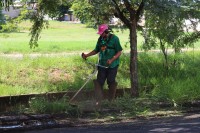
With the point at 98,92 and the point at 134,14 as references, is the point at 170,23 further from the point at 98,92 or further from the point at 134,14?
the point at 98,92

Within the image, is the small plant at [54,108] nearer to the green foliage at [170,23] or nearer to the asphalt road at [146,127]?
the asphalt road at [146,127]

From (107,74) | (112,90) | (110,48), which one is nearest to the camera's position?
(110,48)

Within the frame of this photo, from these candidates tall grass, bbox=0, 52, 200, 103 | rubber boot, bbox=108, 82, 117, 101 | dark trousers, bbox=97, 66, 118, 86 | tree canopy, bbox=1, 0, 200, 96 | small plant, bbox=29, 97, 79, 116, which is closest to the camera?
small plant, bbox=29, 97, 79, 116

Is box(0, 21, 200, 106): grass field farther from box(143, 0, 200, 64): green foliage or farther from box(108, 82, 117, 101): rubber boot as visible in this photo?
box(108, 82, 117, 101): rubber boot

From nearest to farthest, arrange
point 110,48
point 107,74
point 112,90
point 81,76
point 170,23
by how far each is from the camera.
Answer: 1. point 110,48
2. point 107,74
3. point 112,90
4. point 170,23
5. point 81,76

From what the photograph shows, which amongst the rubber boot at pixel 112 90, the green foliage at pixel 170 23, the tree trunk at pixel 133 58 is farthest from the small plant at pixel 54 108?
the green foliage at pixel 170 23

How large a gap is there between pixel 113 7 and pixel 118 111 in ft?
9.01

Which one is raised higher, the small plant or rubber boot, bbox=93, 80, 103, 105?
rubber boot, bbox=93, 80, 103, 105

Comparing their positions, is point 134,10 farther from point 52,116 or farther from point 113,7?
point 52,116

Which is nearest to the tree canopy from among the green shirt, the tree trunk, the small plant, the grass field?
the tree trunk

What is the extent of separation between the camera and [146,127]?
6918 mm

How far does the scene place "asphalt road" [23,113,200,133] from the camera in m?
6.60

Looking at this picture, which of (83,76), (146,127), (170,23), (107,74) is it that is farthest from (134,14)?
(146,127)

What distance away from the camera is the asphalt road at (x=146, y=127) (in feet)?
21.6
